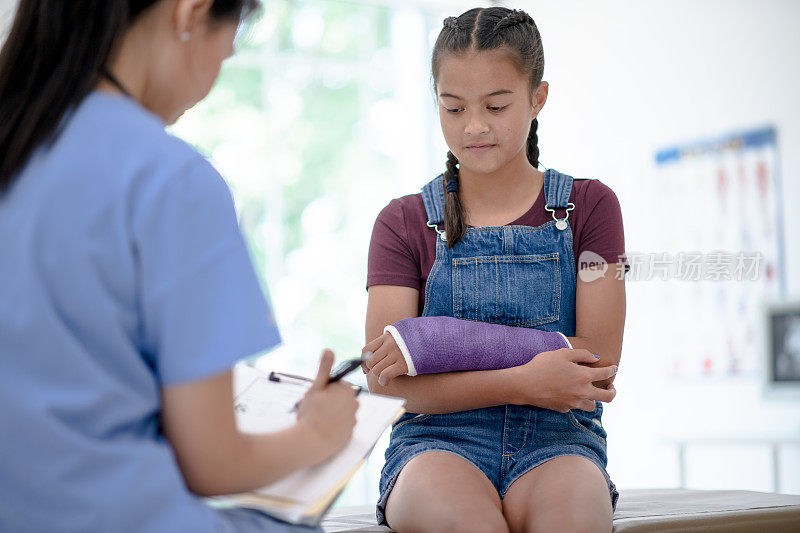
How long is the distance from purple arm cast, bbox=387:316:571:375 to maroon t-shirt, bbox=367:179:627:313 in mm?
209

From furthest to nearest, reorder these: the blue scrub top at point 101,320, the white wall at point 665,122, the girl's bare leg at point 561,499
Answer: the white wall at point 665,122, the girl's bare leg at point 561,499, the blue scrub top at point 101,320

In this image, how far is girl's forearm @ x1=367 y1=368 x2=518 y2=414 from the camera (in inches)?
58.9

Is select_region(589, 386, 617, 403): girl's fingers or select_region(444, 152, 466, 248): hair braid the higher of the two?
select_region(444, 152, 466, 248): hair braid

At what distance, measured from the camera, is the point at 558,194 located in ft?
5.65

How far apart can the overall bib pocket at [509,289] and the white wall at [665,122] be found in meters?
2.28

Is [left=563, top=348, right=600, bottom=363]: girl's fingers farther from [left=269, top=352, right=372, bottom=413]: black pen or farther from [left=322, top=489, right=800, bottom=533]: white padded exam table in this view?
[left=269, top=352, right=372, bottom=413]: black pen

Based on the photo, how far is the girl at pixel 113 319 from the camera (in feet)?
2.65

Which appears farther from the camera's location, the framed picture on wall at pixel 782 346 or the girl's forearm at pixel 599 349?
the framed picture on wall at pixel 782 346

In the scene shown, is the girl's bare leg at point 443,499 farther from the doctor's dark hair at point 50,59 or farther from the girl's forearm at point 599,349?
the doctor's dark hair at point 50,59

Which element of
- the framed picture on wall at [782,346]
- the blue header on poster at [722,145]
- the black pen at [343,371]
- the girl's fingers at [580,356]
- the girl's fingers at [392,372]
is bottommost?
the framed picture on wall at [782,346]

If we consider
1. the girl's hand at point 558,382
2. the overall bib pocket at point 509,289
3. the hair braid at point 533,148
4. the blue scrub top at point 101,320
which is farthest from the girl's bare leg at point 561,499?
the hair braid at point 533,148

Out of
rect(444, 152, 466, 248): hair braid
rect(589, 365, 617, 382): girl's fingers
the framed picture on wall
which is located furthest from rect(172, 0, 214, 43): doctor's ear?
the framed picture on wall

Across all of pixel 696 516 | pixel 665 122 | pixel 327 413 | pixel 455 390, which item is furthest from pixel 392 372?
pixel 665 122

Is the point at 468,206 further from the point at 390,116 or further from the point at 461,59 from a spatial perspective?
the point at 390,116
